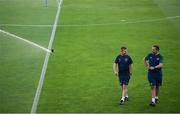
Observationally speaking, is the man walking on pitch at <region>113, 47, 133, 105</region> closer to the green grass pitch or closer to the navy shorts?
the green grass pitch

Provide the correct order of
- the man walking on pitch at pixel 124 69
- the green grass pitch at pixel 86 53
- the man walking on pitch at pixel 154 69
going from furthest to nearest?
the green grass pitch at pixel 86 53
the man walking on pitch at pixel 124 69
the man walking on pitch at pixel 154 69

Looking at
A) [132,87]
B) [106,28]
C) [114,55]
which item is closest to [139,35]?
[106,28]

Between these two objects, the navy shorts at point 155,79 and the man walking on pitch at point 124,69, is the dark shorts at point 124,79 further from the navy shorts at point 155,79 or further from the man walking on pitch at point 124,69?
the navy shorts at point 155,79

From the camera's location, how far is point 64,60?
22672 millimetres

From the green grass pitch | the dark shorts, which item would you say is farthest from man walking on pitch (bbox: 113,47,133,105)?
the green grass pitch

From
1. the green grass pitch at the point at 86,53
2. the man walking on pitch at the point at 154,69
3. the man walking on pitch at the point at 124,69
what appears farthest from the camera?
the green grass pitch at the point at 86,53

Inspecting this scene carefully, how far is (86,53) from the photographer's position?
23.8 meters

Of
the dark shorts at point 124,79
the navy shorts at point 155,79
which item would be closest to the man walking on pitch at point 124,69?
the dark shorts at point 124,79

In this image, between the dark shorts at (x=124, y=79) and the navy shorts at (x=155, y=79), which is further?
the dark shorts at (x=124, y=79)

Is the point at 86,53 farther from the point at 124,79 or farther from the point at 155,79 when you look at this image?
the point at 155,79

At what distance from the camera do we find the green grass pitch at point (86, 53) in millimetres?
17641

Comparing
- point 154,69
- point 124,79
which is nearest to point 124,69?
point 124,79

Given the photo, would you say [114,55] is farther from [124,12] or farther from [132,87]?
[124,12]

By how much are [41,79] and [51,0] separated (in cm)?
1833
